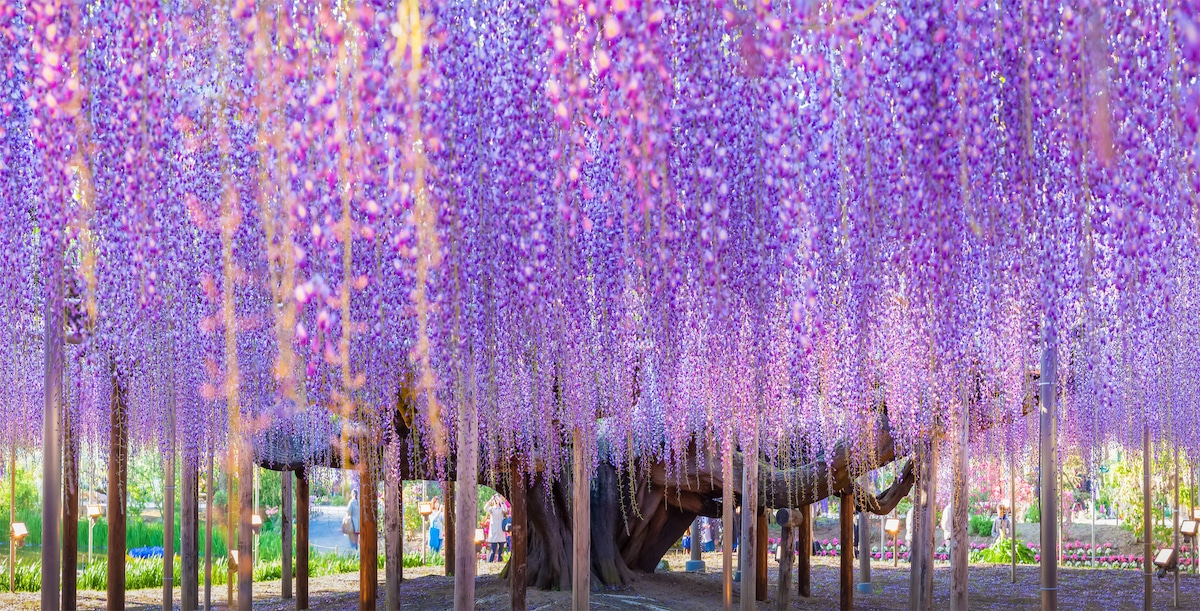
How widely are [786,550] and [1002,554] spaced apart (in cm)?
938

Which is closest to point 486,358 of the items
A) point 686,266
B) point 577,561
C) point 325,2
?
point 686,266

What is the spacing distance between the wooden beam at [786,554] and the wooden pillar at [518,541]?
8.33ft

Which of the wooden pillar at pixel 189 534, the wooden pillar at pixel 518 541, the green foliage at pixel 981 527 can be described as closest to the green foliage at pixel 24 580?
the wooden pillar at pixel 189 534

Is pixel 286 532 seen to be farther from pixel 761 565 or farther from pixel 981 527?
pixel 981 527

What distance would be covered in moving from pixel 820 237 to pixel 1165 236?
1326 mm

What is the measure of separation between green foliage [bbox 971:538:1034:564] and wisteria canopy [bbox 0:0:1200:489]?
14.1 m

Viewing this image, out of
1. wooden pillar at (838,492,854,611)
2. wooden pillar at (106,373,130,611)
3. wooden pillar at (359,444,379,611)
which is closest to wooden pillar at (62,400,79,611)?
wooden pillar at (106,373,130,611)

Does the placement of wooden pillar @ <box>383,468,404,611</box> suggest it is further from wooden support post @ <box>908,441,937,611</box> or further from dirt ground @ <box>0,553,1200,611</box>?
wooden support post @ <box>908,441,937,611</box>

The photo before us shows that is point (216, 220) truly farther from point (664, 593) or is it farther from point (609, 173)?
point (664, 593)

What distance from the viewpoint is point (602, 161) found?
18.3 ft

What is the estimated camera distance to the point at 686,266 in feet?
17.9

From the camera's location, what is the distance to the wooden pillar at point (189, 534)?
38.6 ft

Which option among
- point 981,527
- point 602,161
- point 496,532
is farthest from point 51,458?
point 981,527

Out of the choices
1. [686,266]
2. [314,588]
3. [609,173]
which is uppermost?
[609,173]
